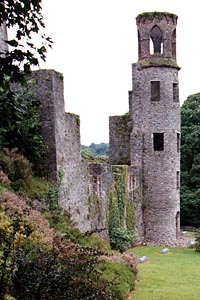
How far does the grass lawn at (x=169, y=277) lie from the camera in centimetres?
1330

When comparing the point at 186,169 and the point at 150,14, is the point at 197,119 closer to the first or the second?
the point at 186,169

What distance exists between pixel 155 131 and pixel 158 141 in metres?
1.30

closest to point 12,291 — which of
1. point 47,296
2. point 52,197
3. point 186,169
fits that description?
point 47,296

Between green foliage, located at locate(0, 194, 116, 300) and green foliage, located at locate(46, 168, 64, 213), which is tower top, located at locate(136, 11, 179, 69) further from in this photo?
green foliage, located at locate(0, 194, 116, 300)

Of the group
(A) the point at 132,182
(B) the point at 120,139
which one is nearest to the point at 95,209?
(A) the point at 132,182

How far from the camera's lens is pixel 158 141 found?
30.0 metres

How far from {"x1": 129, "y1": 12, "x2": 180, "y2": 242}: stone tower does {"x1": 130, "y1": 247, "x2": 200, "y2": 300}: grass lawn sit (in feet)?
12.9

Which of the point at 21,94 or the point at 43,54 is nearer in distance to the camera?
the point at 43,54

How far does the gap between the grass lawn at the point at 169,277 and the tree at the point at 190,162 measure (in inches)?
443

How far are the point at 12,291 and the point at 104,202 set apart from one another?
14.6 metres

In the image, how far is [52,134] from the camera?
1645cm

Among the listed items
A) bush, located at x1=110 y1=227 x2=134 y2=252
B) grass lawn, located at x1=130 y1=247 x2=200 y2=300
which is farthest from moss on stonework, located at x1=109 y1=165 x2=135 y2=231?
grass lawn, located at x1=130 y1=247 x2=200 y2=300

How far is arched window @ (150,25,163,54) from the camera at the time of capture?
97.3 ft

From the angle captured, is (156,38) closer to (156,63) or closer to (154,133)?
(156,63)
